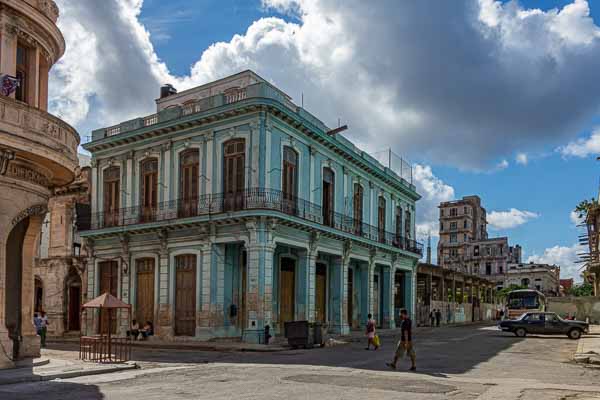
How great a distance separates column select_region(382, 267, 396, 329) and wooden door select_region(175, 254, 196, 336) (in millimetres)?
14782

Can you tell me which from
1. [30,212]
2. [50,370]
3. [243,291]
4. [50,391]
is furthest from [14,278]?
[243,291]

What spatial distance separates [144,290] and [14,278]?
44.5 feet

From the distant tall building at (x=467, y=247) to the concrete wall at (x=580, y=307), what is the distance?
57.4 metres

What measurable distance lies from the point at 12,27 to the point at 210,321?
590 inches

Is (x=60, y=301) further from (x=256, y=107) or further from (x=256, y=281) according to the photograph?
(x=256, y=107)

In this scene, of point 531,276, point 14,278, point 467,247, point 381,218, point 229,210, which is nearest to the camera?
point 14,278

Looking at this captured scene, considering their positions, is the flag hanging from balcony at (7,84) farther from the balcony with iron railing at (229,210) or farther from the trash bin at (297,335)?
the trash bin at (297,335)

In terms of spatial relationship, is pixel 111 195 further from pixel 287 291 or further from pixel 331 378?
pixel 331 378

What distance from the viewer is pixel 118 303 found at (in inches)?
716

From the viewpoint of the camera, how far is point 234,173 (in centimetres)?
2689

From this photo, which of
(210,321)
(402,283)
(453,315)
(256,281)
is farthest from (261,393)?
(453,315)

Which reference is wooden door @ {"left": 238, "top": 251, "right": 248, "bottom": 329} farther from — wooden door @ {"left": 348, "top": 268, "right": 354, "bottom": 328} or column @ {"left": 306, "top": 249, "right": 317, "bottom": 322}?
wooden door @ {"left": 348, "top": 268, "right": 354, "bottom": 328}

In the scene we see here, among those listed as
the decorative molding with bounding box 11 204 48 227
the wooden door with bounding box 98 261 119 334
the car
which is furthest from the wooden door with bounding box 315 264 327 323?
the decorative molding with bounding box 11 204 48 227

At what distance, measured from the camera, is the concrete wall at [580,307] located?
161 feet
